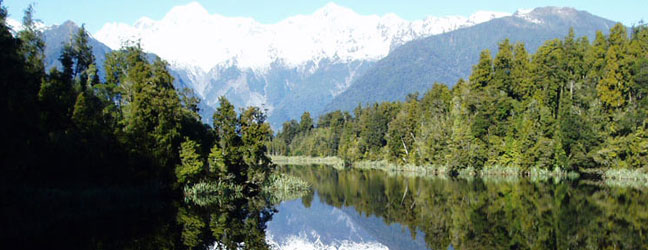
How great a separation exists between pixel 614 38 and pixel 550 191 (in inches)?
1314

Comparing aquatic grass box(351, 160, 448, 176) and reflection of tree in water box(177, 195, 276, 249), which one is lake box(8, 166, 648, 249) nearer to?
reflection of tree in water box(177, 195, 276, 249)

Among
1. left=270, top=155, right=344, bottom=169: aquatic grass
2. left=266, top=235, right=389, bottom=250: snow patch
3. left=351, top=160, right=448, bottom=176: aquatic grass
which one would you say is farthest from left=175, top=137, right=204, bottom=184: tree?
left=270, top=155, right=344, bottom=169: aquatic grass

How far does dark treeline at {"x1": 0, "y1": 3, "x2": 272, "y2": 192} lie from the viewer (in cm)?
3372

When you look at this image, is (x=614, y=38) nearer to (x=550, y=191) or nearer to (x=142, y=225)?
(x=550, y=191)

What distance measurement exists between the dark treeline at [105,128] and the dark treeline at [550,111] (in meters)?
34.7

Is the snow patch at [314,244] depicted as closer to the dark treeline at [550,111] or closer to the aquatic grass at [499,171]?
the dark treeline at [550,111]

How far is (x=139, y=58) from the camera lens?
5134 centimetres

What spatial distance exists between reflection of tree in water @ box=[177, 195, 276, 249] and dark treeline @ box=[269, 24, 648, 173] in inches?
1559

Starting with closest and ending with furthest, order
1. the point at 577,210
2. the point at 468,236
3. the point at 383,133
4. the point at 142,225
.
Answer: the point at 468,236
the point at 142,225
the point at 577,210
the point at 383,133

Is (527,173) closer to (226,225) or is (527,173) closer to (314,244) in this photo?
(314,244)

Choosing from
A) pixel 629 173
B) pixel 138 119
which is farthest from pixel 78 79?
pixel 629 173

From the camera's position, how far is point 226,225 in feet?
98.6

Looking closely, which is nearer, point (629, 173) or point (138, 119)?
point (138, 119)

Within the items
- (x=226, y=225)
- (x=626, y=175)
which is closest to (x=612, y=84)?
(x=626, y=175)
